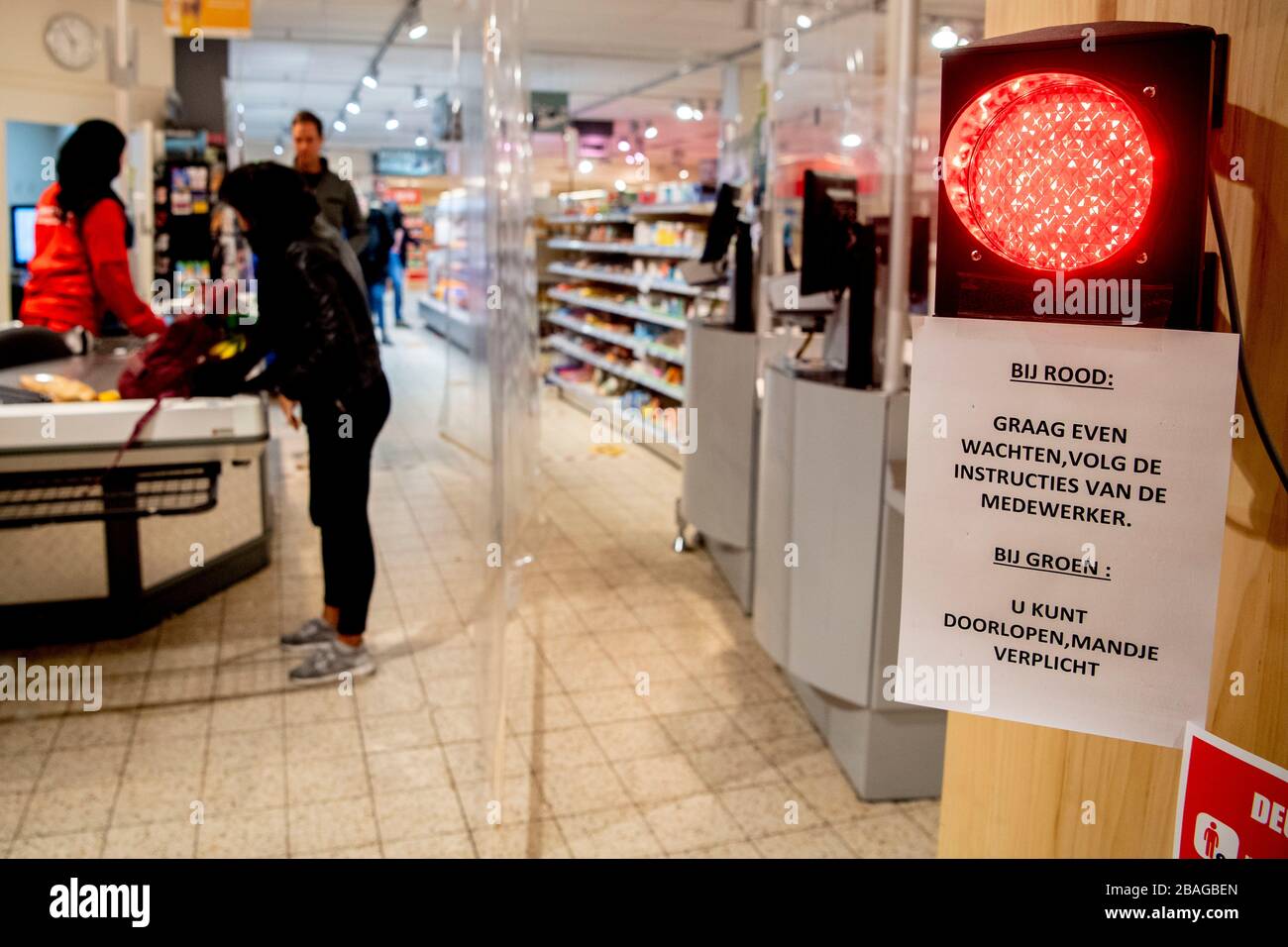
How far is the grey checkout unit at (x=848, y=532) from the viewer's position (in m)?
3.26

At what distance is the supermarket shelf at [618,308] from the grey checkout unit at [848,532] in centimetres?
498

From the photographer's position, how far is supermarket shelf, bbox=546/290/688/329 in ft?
29.9

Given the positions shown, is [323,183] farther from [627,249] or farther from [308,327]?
[627,249]

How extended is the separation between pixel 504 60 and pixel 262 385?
138 cm

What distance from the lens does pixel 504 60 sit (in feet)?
10.8

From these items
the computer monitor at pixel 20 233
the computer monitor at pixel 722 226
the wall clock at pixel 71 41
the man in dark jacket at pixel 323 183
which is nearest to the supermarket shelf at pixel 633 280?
the computer monitor at pixel 722 226

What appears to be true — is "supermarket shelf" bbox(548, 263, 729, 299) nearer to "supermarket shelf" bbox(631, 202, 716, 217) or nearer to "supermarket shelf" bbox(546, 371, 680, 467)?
"supermarket shelf" bbox(631, 202, 716, 217)

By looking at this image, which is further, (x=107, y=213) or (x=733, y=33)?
(x=733, y=33)

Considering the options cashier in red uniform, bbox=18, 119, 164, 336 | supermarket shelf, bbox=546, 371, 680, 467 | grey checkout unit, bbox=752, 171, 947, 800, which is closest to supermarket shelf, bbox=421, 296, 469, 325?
supermarket shelf, bbox=546, 371, 680, 467

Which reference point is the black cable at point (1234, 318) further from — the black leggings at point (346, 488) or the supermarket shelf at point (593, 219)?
the supermarket shelf at point (593, 219)

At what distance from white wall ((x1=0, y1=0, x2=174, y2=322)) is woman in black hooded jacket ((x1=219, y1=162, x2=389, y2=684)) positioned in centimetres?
604
